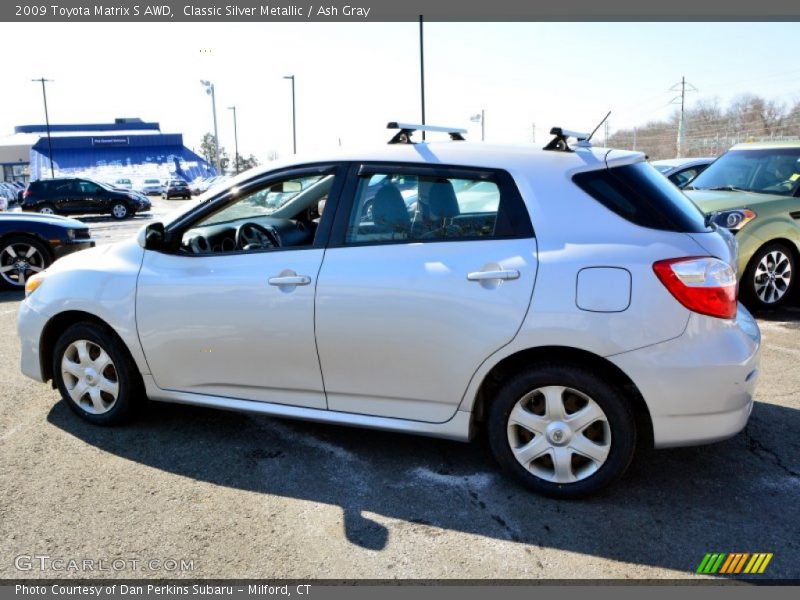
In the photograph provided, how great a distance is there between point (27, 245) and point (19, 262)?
9.8 inches

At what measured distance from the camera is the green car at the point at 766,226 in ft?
22.9

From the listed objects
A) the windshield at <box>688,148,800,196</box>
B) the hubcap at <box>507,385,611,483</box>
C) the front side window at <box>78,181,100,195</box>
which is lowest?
the hubcap at <box>507,385,611,483</box>

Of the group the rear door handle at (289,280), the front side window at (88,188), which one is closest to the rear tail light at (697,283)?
the rear door handle at (289,280)

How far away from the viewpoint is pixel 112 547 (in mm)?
2988

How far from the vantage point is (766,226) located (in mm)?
6973

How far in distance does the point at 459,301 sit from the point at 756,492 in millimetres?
1744

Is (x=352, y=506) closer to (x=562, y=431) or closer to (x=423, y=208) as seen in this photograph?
(x=562, y=431)

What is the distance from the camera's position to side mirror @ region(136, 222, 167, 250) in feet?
12.9

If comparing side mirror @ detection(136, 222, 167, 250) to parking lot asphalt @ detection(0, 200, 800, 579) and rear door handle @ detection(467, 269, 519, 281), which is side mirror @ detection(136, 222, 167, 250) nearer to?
→ parking lot asphalt @ detection(0, 200, 800, 579)

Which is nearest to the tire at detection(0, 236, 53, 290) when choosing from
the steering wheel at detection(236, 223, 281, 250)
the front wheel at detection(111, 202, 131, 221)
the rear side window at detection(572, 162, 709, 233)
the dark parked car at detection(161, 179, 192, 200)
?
the steering wheel at detection(236, 223, 281, 250)

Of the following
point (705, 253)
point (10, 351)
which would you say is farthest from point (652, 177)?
point (10, 351)

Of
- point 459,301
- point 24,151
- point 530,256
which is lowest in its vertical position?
point 459,301

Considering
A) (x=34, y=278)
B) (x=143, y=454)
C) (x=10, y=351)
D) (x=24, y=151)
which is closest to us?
(x=143, y=454)

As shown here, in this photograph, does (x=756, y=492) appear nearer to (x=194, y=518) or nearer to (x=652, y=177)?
(x=652, y=177)
